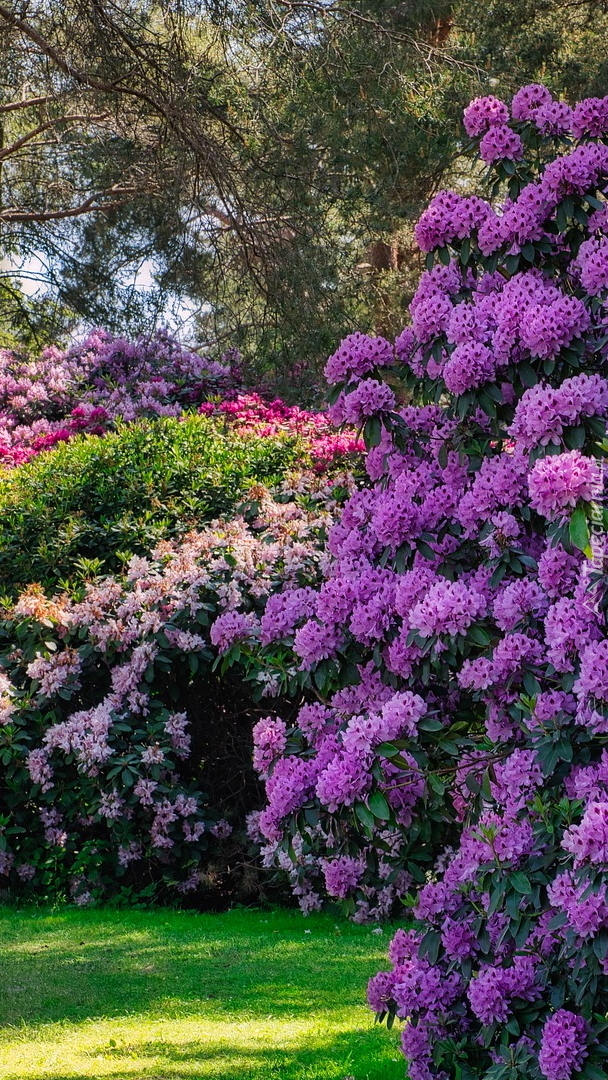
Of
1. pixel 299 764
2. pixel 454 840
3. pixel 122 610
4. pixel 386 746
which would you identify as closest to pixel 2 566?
pixel 122 610

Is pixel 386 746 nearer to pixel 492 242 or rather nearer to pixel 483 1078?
pixel 483 1078

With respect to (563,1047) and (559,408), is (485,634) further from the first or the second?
(563,1047)

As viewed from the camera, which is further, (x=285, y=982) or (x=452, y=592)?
(x=285, y=982)

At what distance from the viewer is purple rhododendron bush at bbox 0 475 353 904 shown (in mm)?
5617

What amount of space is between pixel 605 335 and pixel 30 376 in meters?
8.90

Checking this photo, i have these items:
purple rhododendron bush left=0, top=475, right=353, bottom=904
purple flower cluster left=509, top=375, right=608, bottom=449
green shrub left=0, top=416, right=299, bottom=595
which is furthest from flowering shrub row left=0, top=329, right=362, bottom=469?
purple flower cluster left=509, top=375, right=608, bottom=449

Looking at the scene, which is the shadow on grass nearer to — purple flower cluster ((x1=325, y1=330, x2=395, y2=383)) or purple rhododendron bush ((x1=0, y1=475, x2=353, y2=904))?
purple rhododendron bush ((x1=0, y1=475, x2=353, y2=904))

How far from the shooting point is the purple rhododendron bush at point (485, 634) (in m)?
2.58

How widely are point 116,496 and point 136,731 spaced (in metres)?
1.78

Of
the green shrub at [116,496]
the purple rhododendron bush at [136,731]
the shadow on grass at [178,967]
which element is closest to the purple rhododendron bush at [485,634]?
the shadow on grass at [178,967]

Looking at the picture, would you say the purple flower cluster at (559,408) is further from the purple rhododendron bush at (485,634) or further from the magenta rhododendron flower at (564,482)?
the magenta rhododendron flower at (564,482)

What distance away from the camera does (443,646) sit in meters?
2.83

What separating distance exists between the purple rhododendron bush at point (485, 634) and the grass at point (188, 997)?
2.39 ft

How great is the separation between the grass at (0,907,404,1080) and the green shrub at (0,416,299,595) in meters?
1.99
